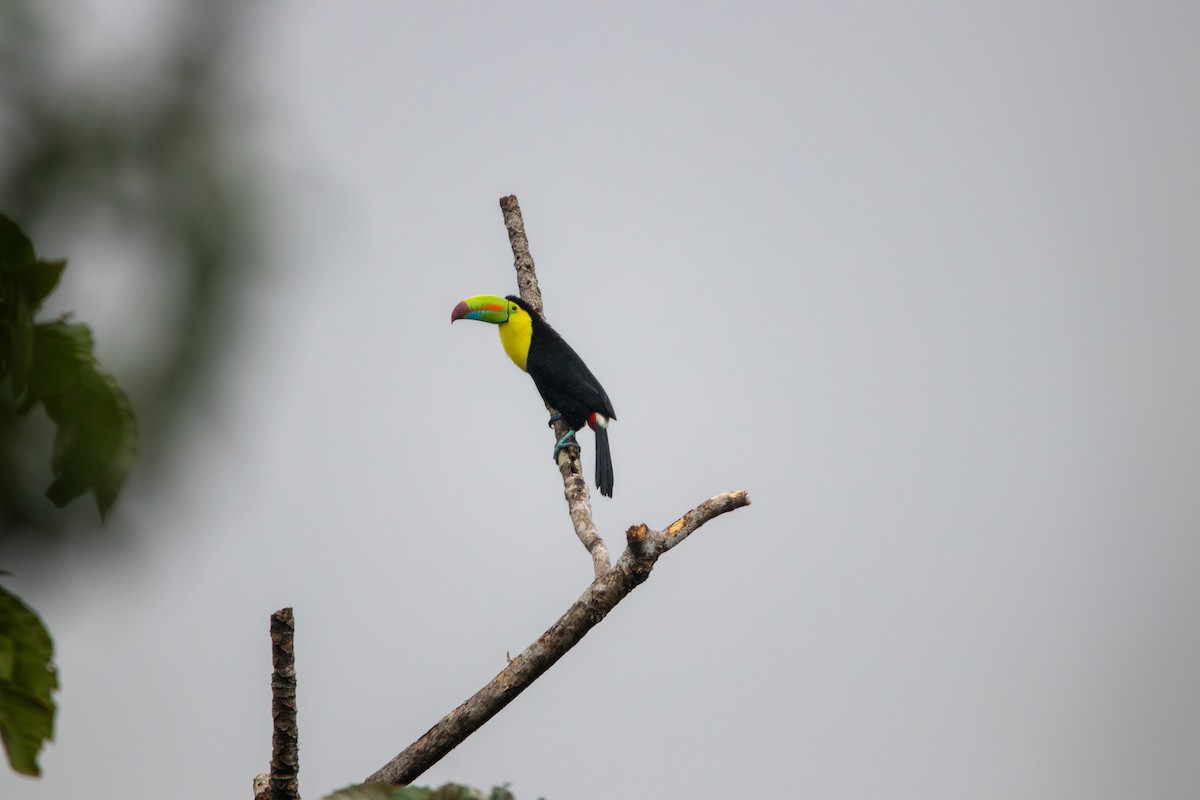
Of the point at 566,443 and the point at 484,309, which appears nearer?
the point at 566,443

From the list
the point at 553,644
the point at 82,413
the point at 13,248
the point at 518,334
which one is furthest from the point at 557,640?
the point at 518,334

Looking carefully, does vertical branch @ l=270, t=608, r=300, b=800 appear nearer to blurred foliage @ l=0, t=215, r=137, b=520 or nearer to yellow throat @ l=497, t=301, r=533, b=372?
blurred foliage @ l=0, t=215, r=137, b=520

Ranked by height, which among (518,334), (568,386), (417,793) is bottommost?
(417,793)

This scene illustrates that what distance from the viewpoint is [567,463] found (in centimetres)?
479

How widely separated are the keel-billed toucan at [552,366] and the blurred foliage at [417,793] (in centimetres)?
341

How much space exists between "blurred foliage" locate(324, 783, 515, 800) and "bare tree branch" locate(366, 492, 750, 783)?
1.23 meters

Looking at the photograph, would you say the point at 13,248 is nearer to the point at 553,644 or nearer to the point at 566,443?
the point at 553,644

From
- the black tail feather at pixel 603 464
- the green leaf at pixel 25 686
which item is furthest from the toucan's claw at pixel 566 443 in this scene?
the green leaf at pixel 25 686

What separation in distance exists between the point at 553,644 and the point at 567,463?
63.6 inches

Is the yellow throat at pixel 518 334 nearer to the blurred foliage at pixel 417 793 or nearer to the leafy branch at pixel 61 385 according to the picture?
the blurred foliage at pixel 417 793

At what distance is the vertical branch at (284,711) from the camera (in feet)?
8.67

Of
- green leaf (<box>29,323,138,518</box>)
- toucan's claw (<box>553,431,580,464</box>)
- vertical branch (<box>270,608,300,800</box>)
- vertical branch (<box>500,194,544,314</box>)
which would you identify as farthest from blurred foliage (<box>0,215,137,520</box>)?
vertical branch (<box>500,194,544,314</box>)

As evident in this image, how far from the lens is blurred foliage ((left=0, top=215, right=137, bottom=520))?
46.9 inches

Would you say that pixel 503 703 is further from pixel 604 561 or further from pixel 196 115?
pixel 196 115
